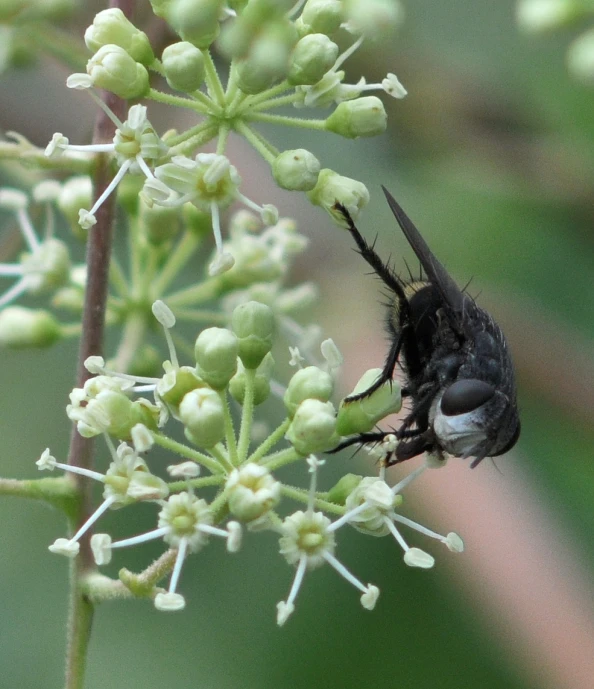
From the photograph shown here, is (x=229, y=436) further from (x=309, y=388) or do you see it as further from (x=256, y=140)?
(x=256, y=140)

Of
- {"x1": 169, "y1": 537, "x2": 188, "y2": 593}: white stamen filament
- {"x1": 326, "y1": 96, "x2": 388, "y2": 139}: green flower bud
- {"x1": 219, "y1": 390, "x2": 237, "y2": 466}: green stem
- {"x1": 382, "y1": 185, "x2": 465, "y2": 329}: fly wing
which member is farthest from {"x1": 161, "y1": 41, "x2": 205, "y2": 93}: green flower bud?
{"x1": 169, "y1": 537, "x2": 188, "y2": 593}: white stamen filament

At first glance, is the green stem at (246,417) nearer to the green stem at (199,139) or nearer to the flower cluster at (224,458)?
the flower cluster at (224,458)

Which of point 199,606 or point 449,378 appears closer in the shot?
point 449,378

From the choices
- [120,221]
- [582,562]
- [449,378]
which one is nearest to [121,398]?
[449,378]

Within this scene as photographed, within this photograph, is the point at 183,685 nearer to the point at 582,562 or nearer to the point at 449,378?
the point at 582,562

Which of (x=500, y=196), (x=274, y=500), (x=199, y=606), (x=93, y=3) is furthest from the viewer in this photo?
(x=500, y=196)

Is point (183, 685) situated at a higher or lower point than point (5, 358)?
lower

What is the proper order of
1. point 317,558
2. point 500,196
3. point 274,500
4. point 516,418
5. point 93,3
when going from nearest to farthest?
point 274,500 → point 317,558 → point 516,418 → point 93,3 → point 500,196

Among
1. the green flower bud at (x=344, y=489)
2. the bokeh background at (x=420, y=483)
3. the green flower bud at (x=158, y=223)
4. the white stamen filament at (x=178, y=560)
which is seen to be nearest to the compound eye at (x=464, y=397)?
the green flower bud at (x=344, y=489)
